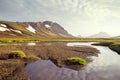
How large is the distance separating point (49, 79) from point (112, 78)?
8371 mm

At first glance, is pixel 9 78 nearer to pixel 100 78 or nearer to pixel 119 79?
pixel 100 78

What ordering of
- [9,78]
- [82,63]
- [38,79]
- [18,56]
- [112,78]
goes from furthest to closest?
[18,56], [82,63], [112,78], [38,79], [9,78]

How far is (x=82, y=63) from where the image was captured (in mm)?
35188

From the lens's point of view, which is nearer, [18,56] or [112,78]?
[112,78]

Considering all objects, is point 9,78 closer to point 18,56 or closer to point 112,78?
point 112,78

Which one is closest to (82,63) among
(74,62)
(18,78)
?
(74,62)

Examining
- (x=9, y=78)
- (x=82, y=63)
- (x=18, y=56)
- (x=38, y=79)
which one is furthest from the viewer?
(x=18, y=56)

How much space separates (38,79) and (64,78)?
3.36m

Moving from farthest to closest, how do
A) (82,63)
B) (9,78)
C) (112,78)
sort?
(82,63), (112,78), (9,78)

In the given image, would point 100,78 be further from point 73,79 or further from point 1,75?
point 1,75

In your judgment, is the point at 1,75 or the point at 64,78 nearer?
the point at 1,75

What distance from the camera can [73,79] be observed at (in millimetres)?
23344

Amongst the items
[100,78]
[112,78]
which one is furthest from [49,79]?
[112,78]

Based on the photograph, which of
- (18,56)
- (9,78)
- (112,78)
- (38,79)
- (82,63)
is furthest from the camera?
(18,56)
